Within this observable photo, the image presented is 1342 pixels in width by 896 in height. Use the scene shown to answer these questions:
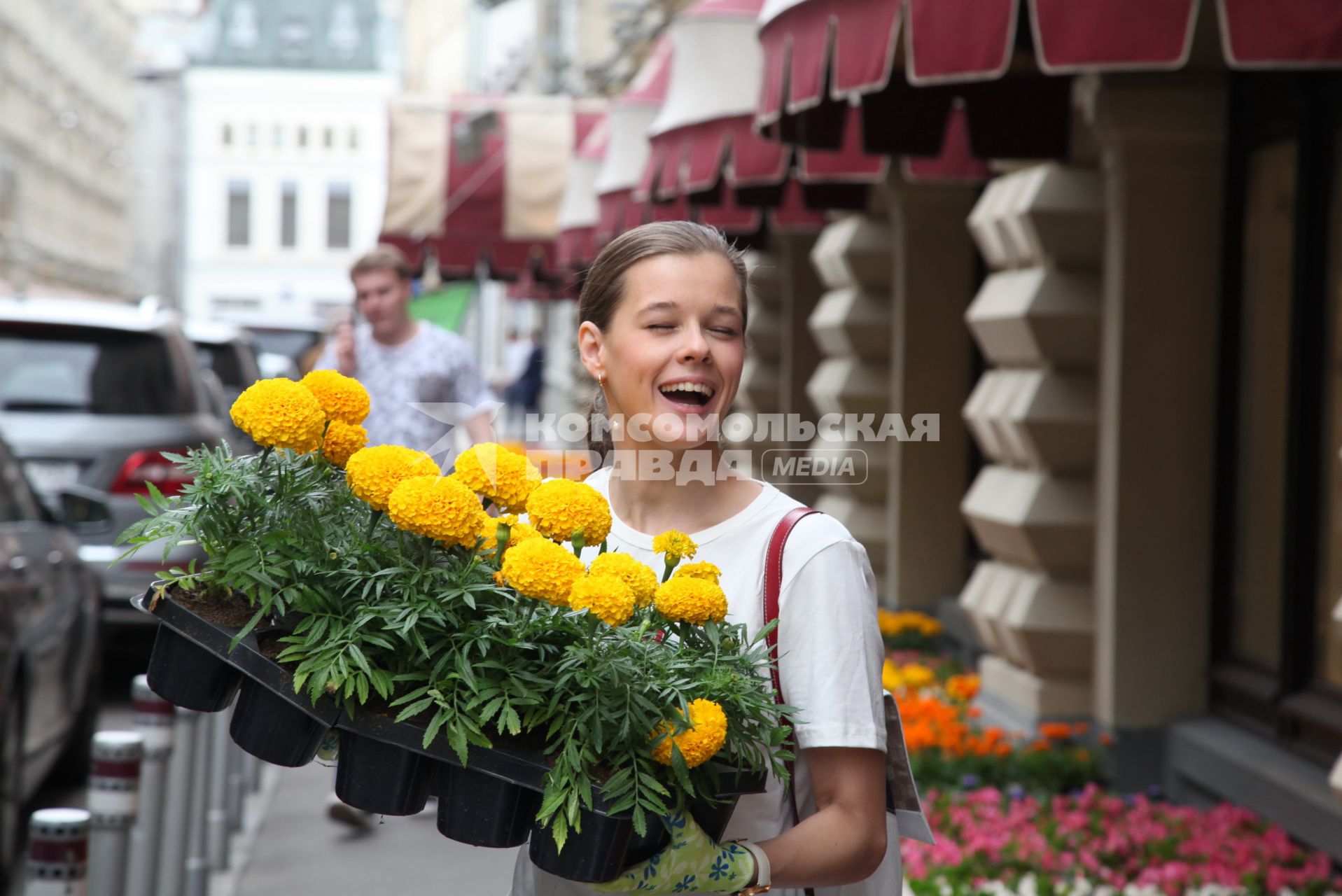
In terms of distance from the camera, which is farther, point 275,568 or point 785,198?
point 785,198

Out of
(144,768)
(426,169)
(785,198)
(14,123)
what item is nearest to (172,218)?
(14,123)

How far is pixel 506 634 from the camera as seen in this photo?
1.75 m

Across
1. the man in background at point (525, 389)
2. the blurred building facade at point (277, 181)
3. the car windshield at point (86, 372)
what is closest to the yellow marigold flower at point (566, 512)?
the car windshield at point (86, 372)

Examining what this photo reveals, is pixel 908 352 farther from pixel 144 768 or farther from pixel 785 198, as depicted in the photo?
pixel 144 768

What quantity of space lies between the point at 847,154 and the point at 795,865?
594 centimetres

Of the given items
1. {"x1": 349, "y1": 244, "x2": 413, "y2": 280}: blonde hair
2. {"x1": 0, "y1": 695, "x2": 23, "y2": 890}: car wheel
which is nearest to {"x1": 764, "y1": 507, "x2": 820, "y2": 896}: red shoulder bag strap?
{"x1": 0, "y1": 695, "x2": 23, "y2": 890}: car wheel

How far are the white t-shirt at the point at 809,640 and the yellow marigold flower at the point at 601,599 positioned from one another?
1.04 ft

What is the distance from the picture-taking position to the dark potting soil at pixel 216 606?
1.82 meters

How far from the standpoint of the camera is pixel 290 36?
3172 inches

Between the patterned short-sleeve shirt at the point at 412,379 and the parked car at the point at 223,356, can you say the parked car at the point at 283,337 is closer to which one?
the parked car at the point at 223,356

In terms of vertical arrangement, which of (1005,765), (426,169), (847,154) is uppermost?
(426,169)

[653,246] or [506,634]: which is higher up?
[653,246]

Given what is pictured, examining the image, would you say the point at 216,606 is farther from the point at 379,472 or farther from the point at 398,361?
the point at 398,361

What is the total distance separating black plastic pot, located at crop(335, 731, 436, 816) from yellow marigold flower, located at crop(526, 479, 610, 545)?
0.94 ft
